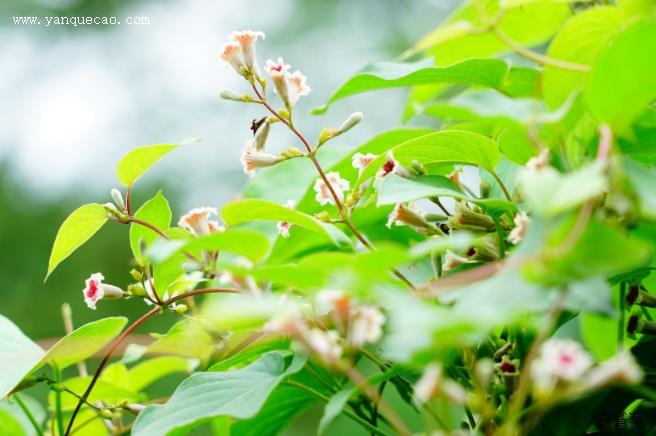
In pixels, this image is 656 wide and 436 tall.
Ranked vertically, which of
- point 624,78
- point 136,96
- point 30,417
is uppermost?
point 624,78

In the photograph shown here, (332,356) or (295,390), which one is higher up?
(332,356)

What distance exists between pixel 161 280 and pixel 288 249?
4.5 inches

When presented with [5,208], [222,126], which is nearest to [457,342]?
[5,208]

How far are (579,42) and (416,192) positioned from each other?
15 cm

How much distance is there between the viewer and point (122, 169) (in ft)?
1.52

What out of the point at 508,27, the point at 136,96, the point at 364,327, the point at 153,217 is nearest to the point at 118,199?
the point at 153,217

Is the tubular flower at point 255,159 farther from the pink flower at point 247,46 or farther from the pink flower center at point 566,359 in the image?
the pink flower center at point 566,359

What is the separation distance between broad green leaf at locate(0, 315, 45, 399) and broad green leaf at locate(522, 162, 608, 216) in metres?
0.33

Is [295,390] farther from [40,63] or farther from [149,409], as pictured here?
[40,63]

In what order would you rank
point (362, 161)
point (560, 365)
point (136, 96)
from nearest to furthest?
point (560, 365) → point (362, 161) → point (136, 96)

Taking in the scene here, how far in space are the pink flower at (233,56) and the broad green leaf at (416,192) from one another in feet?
0.39

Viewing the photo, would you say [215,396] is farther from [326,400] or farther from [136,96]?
[136,96]

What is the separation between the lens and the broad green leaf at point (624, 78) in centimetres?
27

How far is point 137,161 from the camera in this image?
0.46 m
